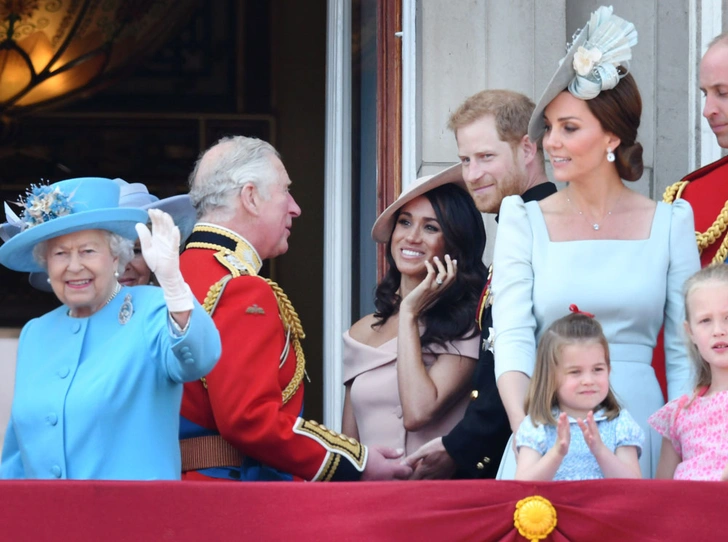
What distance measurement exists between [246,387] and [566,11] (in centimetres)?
207

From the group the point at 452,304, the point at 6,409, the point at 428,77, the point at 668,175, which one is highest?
the point at 428,77

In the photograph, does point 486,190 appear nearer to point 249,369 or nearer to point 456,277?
point 456,277

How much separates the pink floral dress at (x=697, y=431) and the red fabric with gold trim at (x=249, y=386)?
0.80 metres

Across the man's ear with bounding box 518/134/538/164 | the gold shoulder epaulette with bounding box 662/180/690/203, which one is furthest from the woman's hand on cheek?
the gold shoulder epaulette with bounding box 662/180/690/203

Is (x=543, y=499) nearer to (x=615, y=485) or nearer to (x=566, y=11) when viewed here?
(x=615, y=485)

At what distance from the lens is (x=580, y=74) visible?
3119 millimetres

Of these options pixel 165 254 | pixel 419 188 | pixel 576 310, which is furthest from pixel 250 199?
pixel 576 310

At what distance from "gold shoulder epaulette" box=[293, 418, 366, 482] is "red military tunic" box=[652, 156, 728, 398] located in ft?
2.35

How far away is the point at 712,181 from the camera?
354 cm

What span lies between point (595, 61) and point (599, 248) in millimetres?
402

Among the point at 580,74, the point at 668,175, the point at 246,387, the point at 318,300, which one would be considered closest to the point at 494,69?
the point at 668,175

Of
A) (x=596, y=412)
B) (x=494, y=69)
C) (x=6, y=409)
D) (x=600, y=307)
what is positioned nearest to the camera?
(x=596, y=412)

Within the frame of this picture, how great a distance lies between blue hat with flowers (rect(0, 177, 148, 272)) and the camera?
299 cm

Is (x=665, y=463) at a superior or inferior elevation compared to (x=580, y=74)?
inferior
